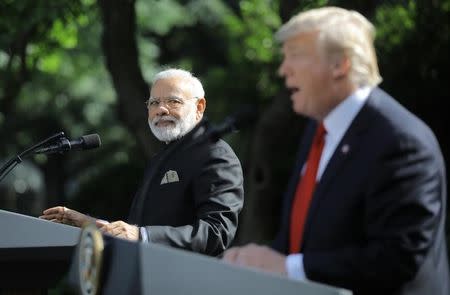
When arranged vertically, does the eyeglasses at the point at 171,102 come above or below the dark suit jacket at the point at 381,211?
above

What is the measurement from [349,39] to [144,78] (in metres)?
8.78

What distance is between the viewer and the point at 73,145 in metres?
5.55

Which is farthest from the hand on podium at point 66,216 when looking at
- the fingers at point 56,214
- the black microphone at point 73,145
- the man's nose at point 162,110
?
the man's nose at point 162,110

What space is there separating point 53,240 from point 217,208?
801 mm

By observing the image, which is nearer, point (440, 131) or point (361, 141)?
point (361, 141)

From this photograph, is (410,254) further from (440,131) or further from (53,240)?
(440,131)

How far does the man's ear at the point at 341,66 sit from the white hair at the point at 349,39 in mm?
10

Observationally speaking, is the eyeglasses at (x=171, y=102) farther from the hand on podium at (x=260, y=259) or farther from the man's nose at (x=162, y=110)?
the hand on podium at (x=260, y=259)

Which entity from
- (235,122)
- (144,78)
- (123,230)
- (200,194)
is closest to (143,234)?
(123,230)

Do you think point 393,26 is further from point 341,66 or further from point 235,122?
point 341,66

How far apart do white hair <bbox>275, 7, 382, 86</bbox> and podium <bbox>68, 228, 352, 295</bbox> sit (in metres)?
0.66

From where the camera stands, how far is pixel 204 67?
1106 inches

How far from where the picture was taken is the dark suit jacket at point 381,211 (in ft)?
10.6

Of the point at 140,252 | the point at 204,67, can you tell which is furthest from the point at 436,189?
the point at 204,67
